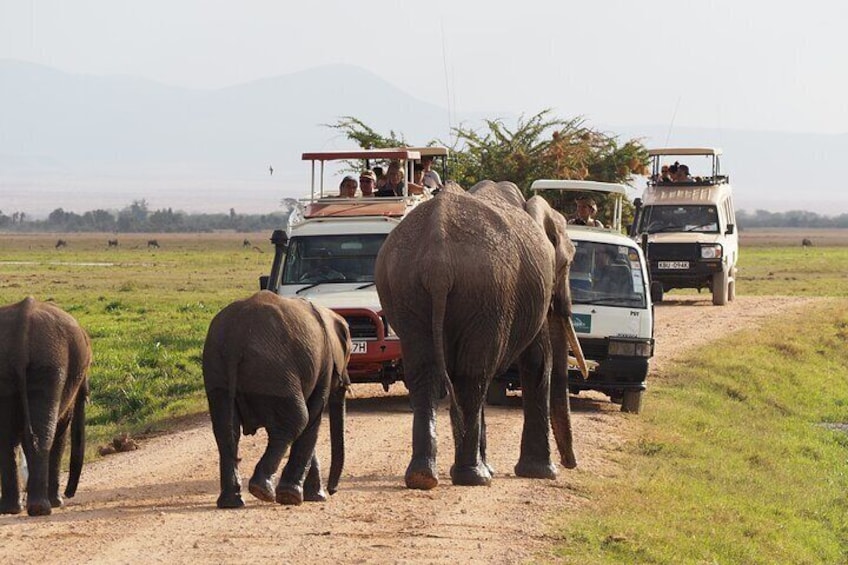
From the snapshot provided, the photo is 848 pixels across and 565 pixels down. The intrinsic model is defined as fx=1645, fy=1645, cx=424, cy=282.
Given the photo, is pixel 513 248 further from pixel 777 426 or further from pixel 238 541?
pixel 777 426

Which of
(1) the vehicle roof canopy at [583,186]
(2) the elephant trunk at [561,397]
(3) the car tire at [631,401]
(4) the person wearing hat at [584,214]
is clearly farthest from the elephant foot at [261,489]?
(4) the person wearing hat at [584,214]

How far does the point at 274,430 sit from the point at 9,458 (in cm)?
178

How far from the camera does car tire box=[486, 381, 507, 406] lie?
17406 millimetres

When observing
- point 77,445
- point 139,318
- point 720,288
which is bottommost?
point 139,318

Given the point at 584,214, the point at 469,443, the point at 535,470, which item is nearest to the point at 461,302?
the point at 469,443

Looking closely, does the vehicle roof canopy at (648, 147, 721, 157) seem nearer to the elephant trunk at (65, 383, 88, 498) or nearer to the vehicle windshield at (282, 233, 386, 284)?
the vehicle windshield at (282, 233, 386, 284)

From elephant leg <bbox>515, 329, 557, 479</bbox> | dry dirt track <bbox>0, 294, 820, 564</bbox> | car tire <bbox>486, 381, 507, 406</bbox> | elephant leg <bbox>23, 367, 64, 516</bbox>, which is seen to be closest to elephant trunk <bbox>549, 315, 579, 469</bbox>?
dry dirt track <bbox>0, 294, 820, 564</bbox>

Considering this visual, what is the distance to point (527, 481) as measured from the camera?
12797 mm

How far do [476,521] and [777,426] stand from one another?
Answer: 11.6 metres

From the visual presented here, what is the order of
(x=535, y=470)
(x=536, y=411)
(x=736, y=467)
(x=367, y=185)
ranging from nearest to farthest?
1. (x=535, y=470)
2. (x=536, y=411)
3. (x=736, y=467)
4. (x=367, y=185)

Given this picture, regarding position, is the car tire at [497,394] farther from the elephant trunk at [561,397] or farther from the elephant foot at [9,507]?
the elephant foot at [9,507]

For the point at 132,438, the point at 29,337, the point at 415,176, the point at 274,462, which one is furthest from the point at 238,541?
the point at 415,176

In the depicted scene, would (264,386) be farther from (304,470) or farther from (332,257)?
(332,257)

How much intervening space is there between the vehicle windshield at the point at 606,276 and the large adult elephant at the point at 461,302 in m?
4.98
